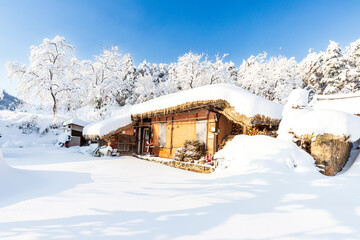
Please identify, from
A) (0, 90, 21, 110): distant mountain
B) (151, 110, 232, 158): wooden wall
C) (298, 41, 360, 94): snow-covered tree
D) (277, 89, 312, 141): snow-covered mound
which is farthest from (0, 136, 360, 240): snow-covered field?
(298, 41, 360, 94): snow-covered tree

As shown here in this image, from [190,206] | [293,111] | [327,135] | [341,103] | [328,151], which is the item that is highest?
[341,103]

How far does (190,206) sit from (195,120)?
23.5 feet

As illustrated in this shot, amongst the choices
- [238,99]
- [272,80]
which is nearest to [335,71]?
[272,80]

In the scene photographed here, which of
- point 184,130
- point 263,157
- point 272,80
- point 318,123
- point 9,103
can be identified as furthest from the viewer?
point 9,103

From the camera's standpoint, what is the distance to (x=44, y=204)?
337cm

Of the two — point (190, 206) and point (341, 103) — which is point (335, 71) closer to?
point (341, 103)

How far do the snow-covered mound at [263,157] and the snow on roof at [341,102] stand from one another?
7090 millimetres

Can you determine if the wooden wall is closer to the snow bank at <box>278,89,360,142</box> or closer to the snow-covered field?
the snow bank at <box>278,89,360,142</box>

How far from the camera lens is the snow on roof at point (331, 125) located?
571 centimetres

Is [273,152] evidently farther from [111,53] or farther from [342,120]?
[111,53]

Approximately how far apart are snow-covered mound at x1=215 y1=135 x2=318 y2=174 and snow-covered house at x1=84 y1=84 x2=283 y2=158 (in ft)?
4.48

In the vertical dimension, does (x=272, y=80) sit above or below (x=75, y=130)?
above

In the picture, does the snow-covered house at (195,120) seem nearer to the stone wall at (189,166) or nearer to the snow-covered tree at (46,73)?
the stone wall at (189,166)

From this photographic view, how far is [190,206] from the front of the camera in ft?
10.9
